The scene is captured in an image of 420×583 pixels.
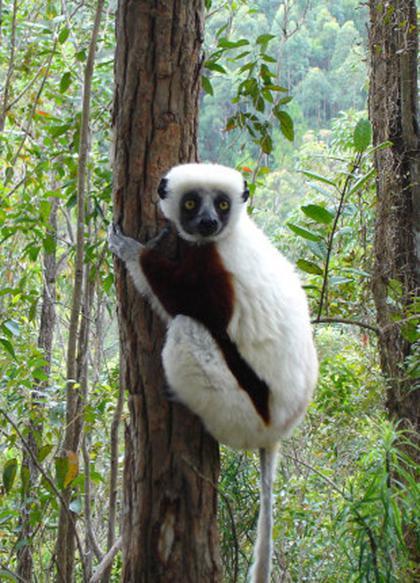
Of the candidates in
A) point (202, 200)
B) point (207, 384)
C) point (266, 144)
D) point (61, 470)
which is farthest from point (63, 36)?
point (61, 470)

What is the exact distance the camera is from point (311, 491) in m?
4.66

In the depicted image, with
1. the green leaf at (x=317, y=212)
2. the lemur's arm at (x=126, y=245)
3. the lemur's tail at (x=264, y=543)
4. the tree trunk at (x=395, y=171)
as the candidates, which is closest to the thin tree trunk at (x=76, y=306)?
the lemur's arm at (x=126, y=245)

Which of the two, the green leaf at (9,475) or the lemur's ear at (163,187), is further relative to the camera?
the green leaf at (9,475)

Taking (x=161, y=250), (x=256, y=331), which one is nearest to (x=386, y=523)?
(x=256, y=331)

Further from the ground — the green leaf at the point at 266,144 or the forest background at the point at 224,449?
the green leaf at the point at 266,144

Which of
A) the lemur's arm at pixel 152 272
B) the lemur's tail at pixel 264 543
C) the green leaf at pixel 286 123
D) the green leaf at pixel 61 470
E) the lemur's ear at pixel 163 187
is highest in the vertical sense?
the green leaf at pixel 286 123

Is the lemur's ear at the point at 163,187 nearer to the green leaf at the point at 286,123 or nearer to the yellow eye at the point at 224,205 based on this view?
the yellow eye at the point at 224,205

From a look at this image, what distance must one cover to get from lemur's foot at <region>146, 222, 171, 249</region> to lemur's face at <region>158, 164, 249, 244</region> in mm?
40

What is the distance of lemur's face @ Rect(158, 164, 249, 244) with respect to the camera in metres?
2.83

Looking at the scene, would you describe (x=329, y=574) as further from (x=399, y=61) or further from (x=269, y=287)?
(x=399, y=61)

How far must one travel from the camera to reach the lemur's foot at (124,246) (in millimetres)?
2842

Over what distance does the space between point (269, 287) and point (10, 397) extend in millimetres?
2005

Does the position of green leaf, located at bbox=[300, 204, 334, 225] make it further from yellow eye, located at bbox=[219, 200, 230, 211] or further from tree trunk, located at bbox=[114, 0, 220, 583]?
tree trunk, located at bbox=[114, 0, 220, 583]

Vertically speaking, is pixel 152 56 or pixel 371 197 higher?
pixel 152 56
